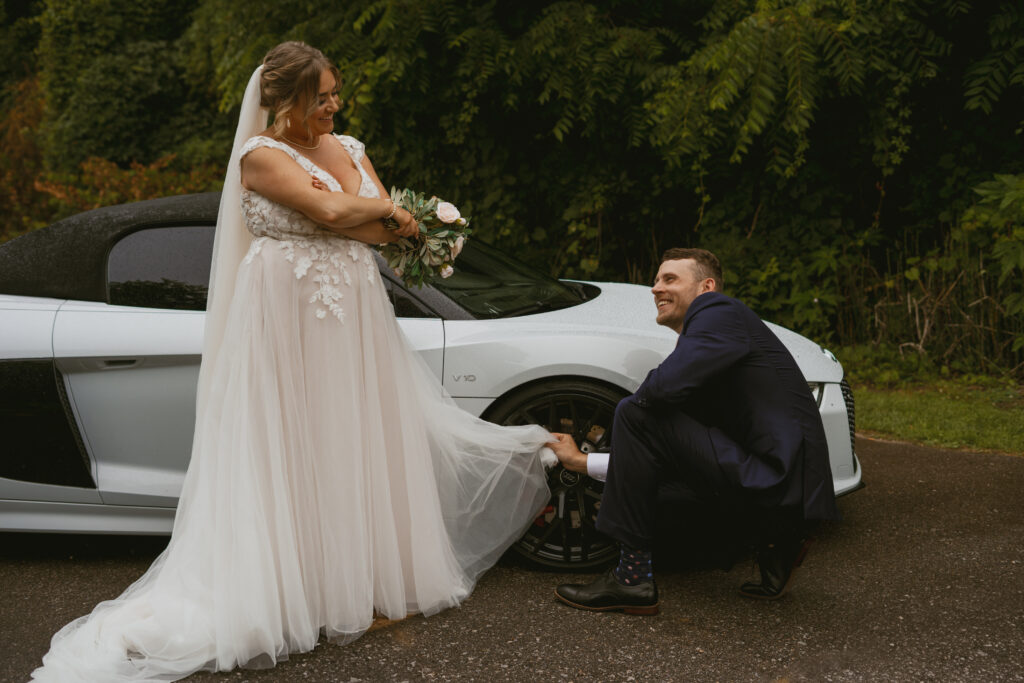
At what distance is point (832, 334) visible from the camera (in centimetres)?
838

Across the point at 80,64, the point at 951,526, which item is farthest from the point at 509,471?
the point at 80,64

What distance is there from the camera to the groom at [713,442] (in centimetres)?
339

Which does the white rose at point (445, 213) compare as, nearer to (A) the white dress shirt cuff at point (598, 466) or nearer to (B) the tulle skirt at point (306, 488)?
(B) the tulle skirt at point (306, 488)

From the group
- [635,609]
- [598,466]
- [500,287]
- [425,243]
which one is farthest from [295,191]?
[635,609]

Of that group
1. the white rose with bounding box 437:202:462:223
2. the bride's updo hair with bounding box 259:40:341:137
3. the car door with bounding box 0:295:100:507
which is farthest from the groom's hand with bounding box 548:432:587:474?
the car door with bounding box 0:295:100:507

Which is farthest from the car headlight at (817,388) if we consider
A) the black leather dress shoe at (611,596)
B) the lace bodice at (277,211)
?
the lace bodice at (277,211)

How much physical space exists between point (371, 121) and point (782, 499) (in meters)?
6.20

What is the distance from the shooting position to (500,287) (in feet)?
14.4

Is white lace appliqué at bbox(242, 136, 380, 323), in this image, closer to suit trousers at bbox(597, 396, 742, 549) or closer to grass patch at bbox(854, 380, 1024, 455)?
suit trousers at bbox(597, 396, 742, 549)

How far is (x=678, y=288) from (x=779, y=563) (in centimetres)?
110

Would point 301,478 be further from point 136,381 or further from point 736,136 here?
point 736,136

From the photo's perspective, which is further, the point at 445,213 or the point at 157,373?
the point at 157,373

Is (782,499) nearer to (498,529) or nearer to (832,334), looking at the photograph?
(498,529)

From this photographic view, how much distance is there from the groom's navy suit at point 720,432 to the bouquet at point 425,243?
86 centimetres
